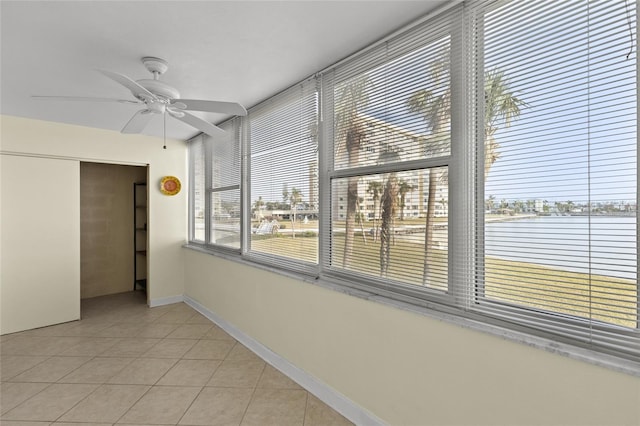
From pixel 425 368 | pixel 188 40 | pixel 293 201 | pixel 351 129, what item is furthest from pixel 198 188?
pixel 425 368

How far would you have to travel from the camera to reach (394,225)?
2000 mm

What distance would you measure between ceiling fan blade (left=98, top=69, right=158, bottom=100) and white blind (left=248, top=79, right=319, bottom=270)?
1.14 meters

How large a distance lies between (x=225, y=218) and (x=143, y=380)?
6.31 ft

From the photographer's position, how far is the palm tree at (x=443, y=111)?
1.53 meters

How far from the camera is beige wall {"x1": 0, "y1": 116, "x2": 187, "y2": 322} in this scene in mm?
3667

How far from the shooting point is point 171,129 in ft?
13.8

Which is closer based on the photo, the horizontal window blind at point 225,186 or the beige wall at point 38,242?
the beige wall at point 38,242

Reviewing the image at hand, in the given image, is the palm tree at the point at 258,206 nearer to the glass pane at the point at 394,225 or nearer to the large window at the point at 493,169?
the large window at the point at 493,169

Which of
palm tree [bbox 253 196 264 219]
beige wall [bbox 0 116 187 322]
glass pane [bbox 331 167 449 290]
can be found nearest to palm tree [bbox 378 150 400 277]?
glass pane [bbox 331 167 449 290]

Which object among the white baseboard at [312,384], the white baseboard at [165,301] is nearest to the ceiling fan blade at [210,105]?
the white baseboard at [312,384]

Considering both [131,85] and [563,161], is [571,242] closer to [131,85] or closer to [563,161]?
[563,161]

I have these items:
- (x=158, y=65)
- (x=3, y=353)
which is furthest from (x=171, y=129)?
(x=3, y=353)

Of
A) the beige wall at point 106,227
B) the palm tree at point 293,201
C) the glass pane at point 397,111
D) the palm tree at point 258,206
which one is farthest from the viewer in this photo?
the beige wall at point 106,227

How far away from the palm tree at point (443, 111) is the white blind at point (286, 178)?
100 cm
